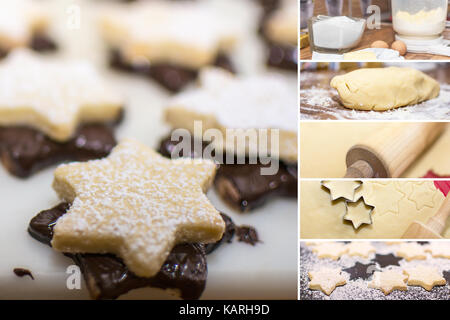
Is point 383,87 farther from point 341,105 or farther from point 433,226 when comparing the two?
point 433,226

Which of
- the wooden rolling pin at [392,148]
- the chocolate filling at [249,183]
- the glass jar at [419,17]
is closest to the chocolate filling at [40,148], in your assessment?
the chocolate filling at [249,183]

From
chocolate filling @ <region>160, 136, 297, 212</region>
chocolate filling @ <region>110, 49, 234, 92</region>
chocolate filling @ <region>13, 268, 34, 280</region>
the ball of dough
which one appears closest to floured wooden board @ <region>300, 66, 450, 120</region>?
the ball of dough

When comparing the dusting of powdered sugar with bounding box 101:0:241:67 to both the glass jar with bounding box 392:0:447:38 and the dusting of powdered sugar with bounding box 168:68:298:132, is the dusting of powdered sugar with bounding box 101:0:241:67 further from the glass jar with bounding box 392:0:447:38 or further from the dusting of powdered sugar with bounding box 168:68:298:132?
the glass jar with bounding box 392:0:447:38

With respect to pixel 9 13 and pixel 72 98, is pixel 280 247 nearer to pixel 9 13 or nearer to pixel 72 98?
pixel 72 98

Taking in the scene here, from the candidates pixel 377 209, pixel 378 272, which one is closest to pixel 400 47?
pixel 377 209
